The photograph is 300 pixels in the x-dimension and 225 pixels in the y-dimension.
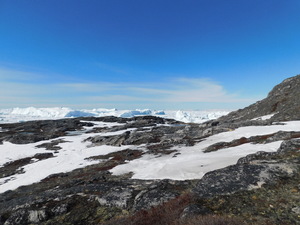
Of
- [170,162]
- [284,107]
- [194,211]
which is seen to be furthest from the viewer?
[284,107]

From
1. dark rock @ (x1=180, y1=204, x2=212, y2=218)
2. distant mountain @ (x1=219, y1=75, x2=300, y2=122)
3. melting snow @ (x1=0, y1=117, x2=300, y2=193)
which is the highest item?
distant mountain @ (x1=219, y1=75, x2=300, y2=122)

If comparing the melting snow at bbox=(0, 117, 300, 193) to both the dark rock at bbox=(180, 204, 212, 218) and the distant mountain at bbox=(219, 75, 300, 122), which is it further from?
the distant mountain at bbox=(219, 75, 300, 122)

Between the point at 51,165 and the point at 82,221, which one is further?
the point at 51,165

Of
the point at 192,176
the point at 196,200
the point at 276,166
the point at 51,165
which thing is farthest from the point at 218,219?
the point at 51,165

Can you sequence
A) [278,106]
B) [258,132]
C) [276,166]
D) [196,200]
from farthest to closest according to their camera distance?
[278,106], [258,132], [276,166], [196,200]

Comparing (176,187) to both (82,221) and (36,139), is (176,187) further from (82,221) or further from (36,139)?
(36,139)

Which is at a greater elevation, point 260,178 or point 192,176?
point 260,178

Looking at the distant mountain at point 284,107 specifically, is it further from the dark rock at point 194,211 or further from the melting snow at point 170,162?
the dark rock at point 194,211

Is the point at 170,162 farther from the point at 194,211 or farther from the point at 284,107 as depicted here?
the point at 284,107

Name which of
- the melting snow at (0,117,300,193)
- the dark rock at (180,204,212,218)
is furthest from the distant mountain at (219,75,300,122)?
the dark rock at (180,204,212,218)

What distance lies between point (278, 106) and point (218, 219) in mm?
75036

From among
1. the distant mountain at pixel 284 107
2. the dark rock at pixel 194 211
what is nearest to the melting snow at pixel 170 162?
the dark rock at pixel 194 211

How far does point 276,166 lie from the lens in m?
13.3

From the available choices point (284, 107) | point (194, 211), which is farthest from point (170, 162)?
point (284, 107)
